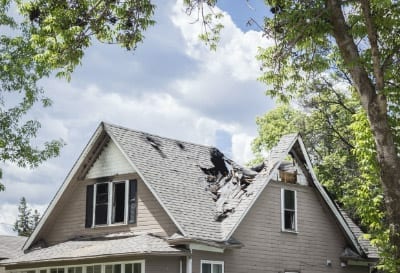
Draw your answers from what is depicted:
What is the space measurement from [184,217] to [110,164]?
162 inches

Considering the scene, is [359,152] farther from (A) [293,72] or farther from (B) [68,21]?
(B) [68,21]

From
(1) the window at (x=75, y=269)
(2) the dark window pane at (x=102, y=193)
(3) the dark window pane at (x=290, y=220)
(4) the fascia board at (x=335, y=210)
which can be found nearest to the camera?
(1) the window at (x=75, y=269)

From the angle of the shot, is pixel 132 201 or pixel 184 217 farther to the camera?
pixel 132 201

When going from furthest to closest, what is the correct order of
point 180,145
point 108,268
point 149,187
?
point 180,145 → point 149,187 → point 108,268

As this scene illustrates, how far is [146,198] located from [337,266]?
7.87 m

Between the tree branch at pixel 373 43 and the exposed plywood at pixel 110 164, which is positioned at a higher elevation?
the tree branch at pixel 373 43

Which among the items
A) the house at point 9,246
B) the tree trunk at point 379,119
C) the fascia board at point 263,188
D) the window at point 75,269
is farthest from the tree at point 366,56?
the house at point 9,246

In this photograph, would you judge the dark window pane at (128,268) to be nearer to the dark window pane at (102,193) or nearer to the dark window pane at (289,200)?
the dark window pane at (102,193)

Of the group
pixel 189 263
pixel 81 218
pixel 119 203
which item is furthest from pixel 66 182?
pixel 189 263

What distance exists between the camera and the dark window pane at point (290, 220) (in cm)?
2375

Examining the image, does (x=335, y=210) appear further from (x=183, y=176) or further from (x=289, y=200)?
(x=183, y=176)

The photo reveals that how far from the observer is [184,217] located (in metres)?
20.7

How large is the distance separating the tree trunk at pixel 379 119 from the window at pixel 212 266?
6.95 m

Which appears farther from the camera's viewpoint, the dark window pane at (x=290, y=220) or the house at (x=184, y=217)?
the dark window pane at (x=290, y=220)
